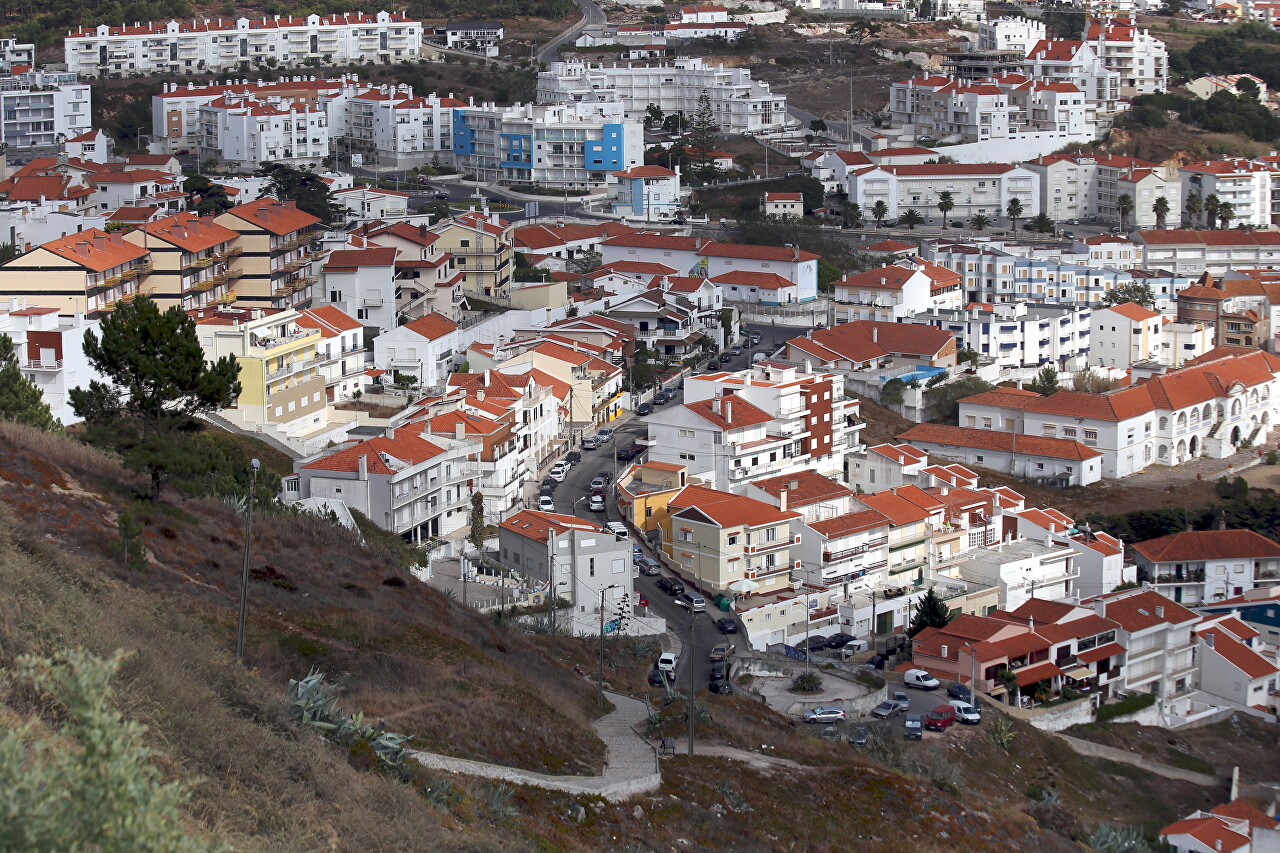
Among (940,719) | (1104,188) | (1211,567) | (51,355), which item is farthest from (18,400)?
(1104,188)

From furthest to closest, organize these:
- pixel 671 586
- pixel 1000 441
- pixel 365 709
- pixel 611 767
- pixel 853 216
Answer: pixel 853 216
pixel 1000 441
pixel 671 586
pixel 611 767
pixel 365 709

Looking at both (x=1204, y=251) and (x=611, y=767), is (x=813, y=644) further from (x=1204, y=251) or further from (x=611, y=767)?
(x=1204, y=251)

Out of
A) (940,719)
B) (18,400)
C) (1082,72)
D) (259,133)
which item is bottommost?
(940,719)

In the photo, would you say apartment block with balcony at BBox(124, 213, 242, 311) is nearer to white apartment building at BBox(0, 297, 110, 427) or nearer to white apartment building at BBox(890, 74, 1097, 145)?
white apartment building at BBox(0, 297, 110, 427)

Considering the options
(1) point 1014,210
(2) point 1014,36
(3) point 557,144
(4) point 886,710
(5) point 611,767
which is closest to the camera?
(5) point 611,767

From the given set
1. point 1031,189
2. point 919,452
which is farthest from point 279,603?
point 1031,189

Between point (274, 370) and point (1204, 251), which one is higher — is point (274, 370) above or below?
below
